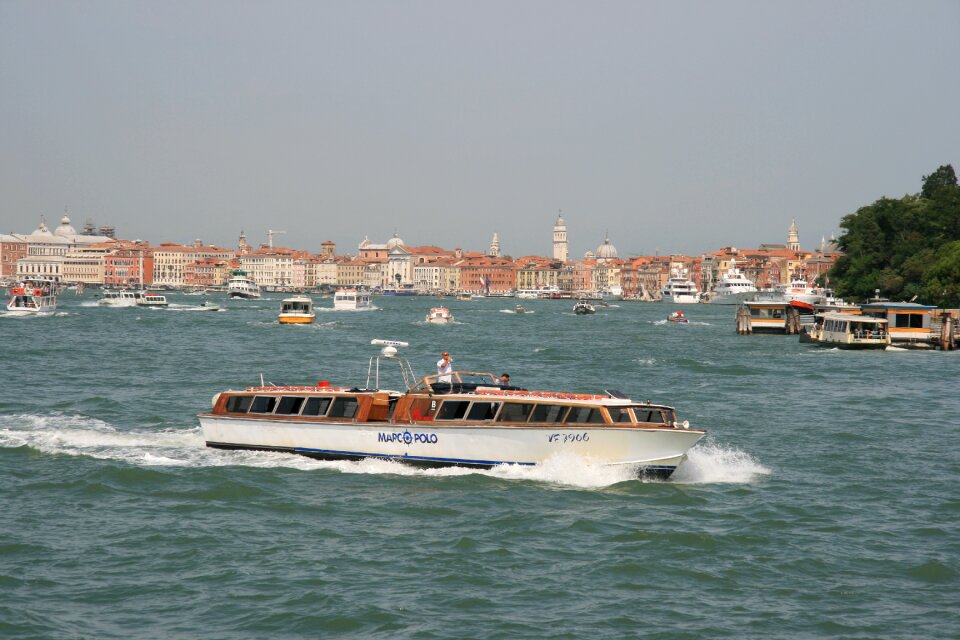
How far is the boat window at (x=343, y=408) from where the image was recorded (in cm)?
2061

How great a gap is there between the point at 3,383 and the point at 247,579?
2373 cm

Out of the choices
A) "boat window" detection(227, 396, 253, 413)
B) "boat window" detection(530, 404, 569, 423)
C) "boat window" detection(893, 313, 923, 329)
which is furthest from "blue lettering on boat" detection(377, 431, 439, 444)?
"boat window" detection(893, 313, 923, 329)

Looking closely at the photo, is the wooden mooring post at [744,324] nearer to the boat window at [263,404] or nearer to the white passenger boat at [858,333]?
the white passenger boat at [858,333]

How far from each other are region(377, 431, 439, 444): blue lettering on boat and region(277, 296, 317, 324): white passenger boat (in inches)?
2492

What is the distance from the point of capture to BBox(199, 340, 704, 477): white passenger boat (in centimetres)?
1903

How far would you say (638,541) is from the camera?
53.1 ft

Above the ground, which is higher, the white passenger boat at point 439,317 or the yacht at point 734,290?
the yacht at point 734,290

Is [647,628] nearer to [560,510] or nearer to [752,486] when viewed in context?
[560,510]

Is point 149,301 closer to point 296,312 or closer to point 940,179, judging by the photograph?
point 296,312

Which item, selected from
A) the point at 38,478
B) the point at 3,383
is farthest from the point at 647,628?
the point at 3,383

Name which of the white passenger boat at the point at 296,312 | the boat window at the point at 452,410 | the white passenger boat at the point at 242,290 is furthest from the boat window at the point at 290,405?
the white passenger boat at the point at 242,290

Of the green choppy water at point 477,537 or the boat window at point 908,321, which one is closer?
the green choppy water at point 477,537

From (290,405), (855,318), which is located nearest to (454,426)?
(290,405)

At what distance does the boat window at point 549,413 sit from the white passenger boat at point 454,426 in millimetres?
17
